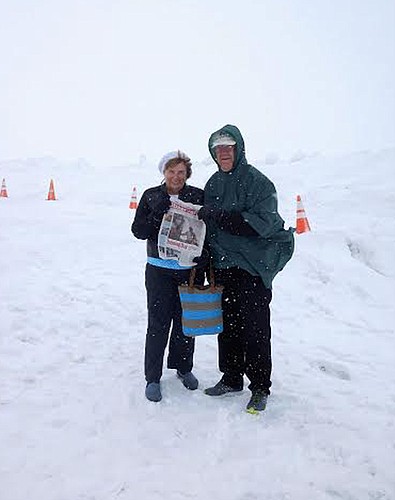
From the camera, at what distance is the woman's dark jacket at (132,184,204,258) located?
3.56m

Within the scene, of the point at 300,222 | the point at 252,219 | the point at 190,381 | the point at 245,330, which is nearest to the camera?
the point at 252,219

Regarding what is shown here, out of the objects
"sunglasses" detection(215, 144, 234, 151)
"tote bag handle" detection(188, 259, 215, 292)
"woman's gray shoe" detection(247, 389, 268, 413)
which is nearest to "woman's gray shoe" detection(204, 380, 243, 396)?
"woman's gray shoe" detection(247, 389, 268, 413)

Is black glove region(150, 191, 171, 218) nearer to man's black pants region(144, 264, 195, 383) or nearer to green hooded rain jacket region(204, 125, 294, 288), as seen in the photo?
green hooded rain jacket region(204, 125, 294, 288)

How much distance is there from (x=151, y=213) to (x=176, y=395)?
152 cm

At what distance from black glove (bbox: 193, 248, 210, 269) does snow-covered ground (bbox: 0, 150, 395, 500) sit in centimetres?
109

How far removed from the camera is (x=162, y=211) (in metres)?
3.50

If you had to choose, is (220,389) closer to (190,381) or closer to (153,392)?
(190,381)

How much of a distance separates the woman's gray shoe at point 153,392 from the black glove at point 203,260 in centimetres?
103

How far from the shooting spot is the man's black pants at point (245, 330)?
355 cm

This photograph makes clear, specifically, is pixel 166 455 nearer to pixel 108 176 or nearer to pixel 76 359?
pixel 76 359

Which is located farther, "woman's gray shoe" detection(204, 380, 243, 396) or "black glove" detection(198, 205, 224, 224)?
"woman's gray shoe" detection(204, 380, 243, 396)

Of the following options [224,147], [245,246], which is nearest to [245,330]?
[245,246]

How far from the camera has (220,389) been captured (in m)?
3.79

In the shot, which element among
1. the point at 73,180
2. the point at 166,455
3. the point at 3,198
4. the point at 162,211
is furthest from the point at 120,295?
the point at 73,180
